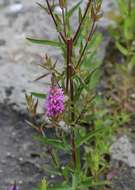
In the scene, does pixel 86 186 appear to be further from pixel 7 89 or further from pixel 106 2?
pixel 106 2

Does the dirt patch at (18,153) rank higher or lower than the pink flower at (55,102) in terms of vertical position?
lower

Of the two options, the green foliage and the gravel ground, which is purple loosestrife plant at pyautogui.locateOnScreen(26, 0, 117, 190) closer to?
the gravel ground

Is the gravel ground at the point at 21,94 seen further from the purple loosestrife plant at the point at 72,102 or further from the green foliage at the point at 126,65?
the green foliage at the point at 126,65

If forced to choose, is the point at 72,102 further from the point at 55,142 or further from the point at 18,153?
the point at 18,153

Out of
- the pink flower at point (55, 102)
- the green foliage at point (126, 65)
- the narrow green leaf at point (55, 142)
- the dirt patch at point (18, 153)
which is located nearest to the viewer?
the pink flower at point (55, 102)

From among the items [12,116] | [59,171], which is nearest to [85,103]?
[59,171]

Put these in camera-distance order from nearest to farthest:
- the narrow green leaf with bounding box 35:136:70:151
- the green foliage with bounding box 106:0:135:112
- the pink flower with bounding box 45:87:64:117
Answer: the pink flower with bounding box 45:87:64:117, the narrow green leaf with bounding box 35:136:70:151, the green foliage with bounding box 106:0:135:112

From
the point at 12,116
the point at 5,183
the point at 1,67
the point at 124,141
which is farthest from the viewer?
the point at 1,67

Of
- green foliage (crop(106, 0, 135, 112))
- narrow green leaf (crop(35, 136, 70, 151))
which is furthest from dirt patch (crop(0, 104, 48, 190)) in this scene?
green foliage (crop(106, 0, 135, 112))

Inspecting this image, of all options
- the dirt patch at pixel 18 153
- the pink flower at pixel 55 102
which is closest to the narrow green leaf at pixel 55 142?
the pink flower at pixel 55 102
